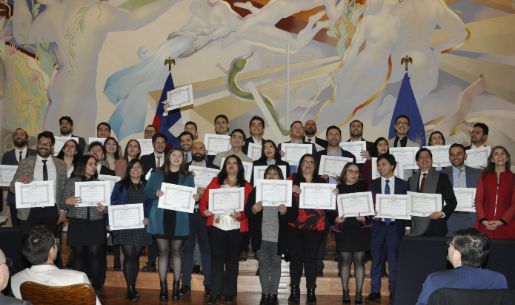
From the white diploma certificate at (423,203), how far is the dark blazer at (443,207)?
18 cm

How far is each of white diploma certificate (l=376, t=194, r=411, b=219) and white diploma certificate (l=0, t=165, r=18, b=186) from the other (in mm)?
4699

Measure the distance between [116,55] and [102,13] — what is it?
856 millimetres

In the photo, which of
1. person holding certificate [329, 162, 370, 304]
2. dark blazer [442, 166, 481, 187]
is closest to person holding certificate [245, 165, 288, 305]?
person holding certificate [329, 162, 370, 304]

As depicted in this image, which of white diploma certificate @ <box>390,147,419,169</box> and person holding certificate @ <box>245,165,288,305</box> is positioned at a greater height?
white diploma certificate @ <box>390,147,419,169</box>

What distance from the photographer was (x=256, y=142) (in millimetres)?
9812

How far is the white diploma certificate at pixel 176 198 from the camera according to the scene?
816cm

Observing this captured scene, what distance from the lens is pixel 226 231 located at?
8.25 metres

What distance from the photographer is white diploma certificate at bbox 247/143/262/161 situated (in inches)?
375

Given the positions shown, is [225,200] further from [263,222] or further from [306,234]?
[306,234]

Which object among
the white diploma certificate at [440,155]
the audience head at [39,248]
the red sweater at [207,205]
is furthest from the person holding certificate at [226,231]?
the audience head at [39,248]

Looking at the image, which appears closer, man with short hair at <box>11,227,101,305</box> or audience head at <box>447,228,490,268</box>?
audience head at <box>447,228,490,268</box>

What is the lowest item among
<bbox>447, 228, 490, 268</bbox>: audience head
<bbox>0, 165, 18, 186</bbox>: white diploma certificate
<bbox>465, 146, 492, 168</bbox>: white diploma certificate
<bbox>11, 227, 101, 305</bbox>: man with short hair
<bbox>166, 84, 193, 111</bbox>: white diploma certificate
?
<bbox>11, 227, 101, 305</bbox>: man with short hair

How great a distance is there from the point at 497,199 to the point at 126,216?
4.24 metres

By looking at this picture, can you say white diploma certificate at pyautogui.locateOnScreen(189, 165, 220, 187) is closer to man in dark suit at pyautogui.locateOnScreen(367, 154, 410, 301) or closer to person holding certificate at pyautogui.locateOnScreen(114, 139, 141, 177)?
person holding certificate at pyautogui.locateOnScreen(114, 139, 141, 177)
